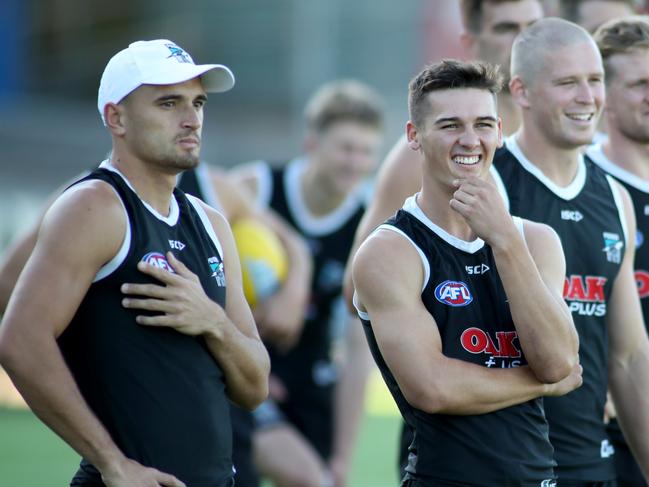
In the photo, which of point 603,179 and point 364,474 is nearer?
point 603,179

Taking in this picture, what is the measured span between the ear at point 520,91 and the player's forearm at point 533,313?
Result: 1.28m

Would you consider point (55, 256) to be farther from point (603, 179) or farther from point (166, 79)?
point (603, 179)

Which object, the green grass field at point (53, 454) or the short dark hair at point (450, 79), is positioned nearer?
the short dark hair at point (450, 79)

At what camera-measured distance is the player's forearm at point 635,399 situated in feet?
17.4

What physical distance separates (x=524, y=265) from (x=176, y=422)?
52.7 inches

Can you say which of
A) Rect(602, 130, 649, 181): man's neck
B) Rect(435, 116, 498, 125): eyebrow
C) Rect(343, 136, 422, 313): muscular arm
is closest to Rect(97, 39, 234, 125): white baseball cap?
Rect(435, 116, 498, 125): eyebrow

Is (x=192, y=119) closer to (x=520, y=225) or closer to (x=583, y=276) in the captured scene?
(x=520, y=225)

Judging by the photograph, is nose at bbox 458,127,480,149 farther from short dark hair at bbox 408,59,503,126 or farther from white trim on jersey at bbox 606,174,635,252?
white trim on jersey at bbox 606,174,635,252

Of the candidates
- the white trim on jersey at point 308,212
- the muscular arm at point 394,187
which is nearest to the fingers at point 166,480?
the muscular arm at point 394,187

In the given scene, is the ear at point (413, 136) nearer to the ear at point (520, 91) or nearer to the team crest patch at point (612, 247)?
the ear at point (520, 91)

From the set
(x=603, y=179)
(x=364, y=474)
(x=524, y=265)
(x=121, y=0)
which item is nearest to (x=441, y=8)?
(x=121, y=0)

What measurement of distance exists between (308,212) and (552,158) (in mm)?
3504

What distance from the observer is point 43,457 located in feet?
36.0

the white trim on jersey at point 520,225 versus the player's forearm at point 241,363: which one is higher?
the white trim on jersey at point 520,225
